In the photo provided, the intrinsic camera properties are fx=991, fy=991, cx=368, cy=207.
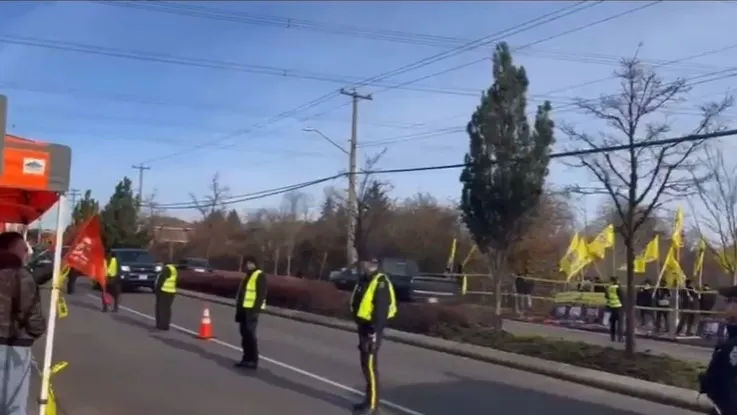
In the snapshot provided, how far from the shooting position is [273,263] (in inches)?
2457

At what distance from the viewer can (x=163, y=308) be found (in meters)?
21.7

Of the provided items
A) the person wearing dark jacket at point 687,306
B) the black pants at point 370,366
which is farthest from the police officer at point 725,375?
the person wearing dark jacket at point 687,306

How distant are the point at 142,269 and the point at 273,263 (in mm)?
24095

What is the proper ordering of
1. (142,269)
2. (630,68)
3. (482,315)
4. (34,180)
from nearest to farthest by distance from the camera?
(34,180)
(630,68)
(482,315)
(142,269)

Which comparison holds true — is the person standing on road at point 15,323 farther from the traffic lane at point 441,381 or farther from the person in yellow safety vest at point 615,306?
the person in yellow safety vest at point 615,306

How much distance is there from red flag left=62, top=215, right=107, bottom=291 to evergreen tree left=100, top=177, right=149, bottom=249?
171 feet

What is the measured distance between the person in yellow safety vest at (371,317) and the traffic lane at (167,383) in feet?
2.02

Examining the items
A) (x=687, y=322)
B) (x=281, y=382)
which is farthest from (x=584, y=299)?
(x=281, y=382)

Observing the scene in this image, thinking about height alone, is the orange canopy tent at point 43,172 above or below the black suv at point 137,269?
above

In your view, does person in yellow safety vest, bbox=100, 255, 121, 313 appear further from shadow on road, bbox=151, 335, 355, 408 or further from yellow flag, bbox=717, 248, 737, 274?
yellow flag, bbox=717, 248, 737, 274

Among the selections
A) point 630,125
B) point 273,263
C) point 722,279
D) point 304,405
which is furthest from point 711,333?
point 273,263

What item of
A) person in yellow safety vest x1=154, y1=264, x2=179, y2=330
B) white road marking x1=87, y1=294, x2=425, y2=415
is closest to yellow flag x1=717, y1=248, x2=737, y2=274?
white road marking x1=87, y1=294, x2=425, y2=415

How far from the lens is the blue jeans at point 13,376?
7387mm

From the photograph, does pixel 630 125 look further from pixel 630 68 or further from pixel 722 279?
pixel 722 279
